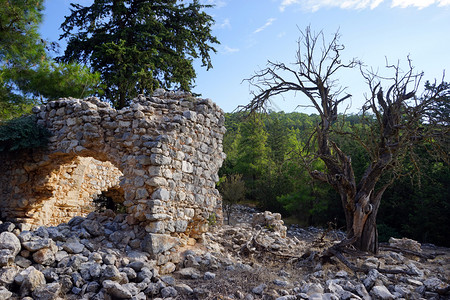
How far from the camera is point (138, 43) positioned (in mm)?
14211

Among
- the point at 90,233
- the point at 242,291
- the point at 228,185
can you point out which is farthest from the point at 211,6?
the point at 242,291

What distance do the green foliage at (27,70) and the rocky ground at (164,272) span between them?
25.7 feet

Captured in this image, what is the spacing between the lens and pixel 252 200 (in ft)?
83.2

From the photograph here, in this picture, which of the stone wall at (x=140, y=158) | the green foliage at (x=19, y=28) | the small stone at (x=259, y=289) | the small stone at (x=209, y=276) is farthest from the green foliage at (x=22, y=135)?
the small stone at (x=259, y=289)

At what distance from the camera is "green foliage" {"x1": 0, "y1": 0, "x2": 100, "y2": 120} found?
10500 millimetres

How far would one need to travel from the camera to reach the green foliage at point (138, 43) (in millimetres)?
13719

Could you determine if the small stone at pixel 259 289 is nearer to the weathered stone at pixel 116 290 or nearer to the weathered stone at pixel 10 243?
the weathered stone at pixel 116 290

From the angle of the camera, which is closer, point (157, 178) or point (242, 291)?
point (242, 291)

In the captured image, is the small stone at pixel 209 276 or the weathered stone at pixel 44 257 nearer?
the weathered stone at pixel 44 257

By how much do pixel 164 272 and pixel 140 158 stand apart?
2.10 metres

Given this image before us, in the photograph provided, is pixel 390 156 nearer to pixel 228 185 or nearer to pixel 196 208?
pixel 196 208

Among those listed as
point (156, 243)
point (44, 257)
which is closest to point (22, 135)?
point (44, 257)

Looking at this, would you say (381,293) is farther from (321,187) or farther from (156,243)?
(321,187)

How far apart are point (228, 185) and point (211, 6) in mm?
9826
